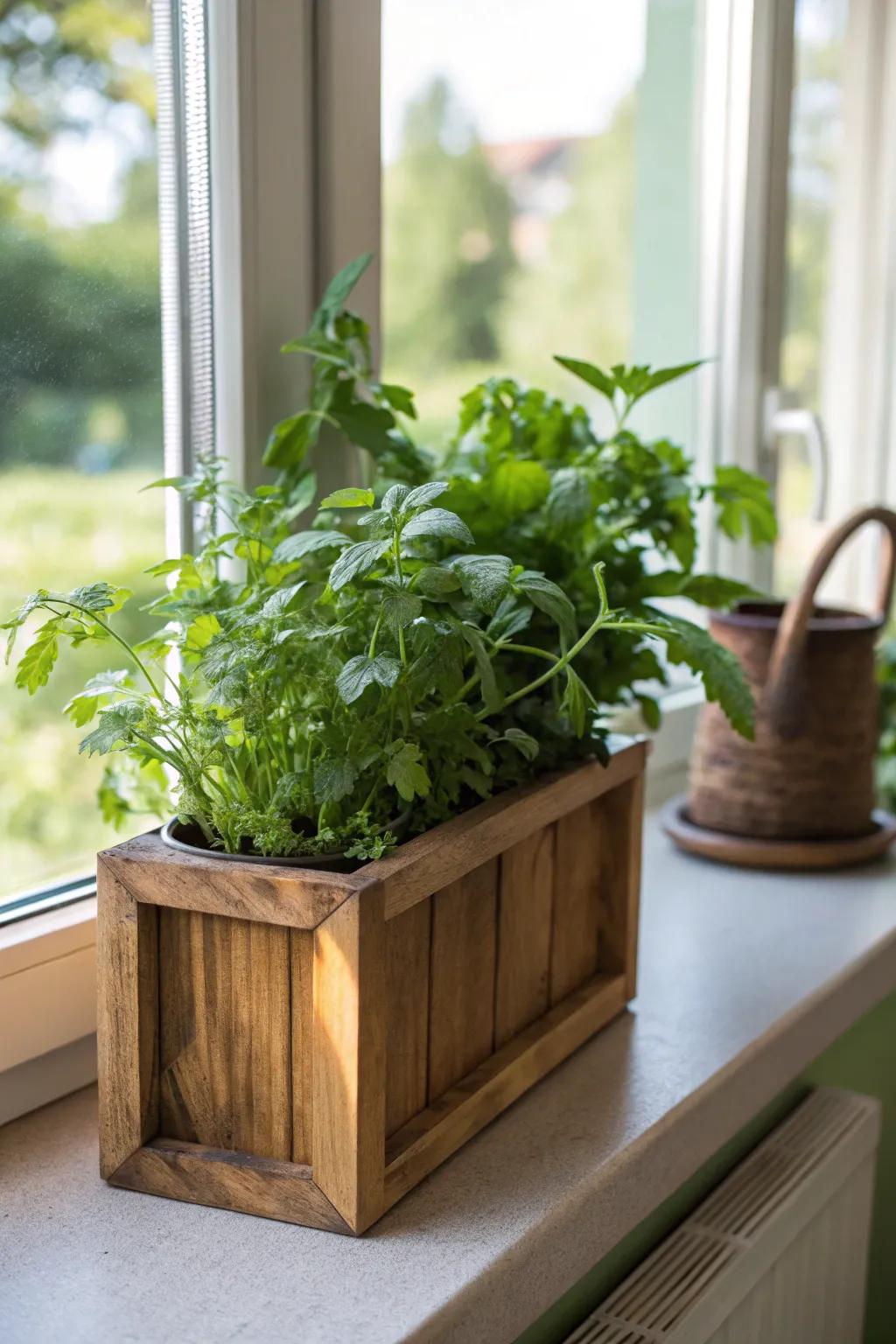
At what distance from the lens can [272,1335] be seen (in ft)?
2.29

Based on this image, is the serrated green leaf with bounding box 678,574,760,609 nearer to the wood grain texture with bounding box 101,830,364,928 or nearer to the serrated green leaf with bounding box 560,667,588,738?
the serrated green leaf with bounding box 560,667,588,738


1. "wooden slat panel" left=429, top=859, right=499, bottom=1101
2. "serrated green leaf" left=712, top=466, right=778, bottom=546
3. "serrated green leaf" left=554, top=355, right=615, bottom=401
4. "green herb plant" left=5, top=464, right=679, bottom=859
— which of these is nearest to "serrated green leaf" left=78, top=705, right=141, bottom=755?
"green herb plant" left=5, top=464, right=679, bottom=859

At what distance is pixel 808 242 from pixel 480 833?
1387mm

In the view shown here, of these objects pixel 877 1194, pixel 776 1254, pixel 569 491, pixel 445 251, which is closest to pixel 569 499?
pixel 569 491

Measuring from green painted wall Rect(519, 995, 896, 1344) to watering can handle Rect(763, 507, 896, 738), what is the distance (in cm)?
32

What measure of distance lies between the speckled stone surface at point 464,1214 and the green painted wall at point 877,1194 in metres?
0.08

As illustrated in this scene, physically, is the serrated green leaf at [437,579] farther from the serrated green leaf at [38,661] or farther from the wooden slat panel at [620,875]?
the wooden slat panel at [620,875]

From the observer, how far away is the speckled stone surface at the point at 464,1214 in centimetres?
72

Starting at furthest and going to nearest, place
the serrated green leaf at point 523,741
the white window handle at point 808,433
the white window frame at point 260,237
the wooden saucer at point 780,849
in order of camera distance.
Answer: the white window handle at point 808,433, the wooden saucer at point 780,849, the white window frame at point 260,237, the serrated green leaf at point 523,741

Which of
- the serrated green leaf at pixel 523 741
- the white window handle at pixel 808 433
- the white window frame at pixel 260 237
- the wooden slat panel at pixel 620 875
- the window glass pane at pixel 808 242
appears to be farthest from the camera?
the window glass pane at pixel 808 242

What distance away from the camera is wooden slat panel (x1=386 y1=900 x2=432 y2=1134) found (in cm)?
79

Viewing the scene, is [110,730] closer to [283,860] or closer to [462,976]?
[283,860]

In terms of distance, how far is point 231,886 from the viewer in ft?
2.45

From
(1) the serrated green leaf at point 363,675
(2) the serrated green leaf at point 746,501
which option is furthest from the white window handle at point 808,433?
(1) the serrated green leaf at point 363,675
